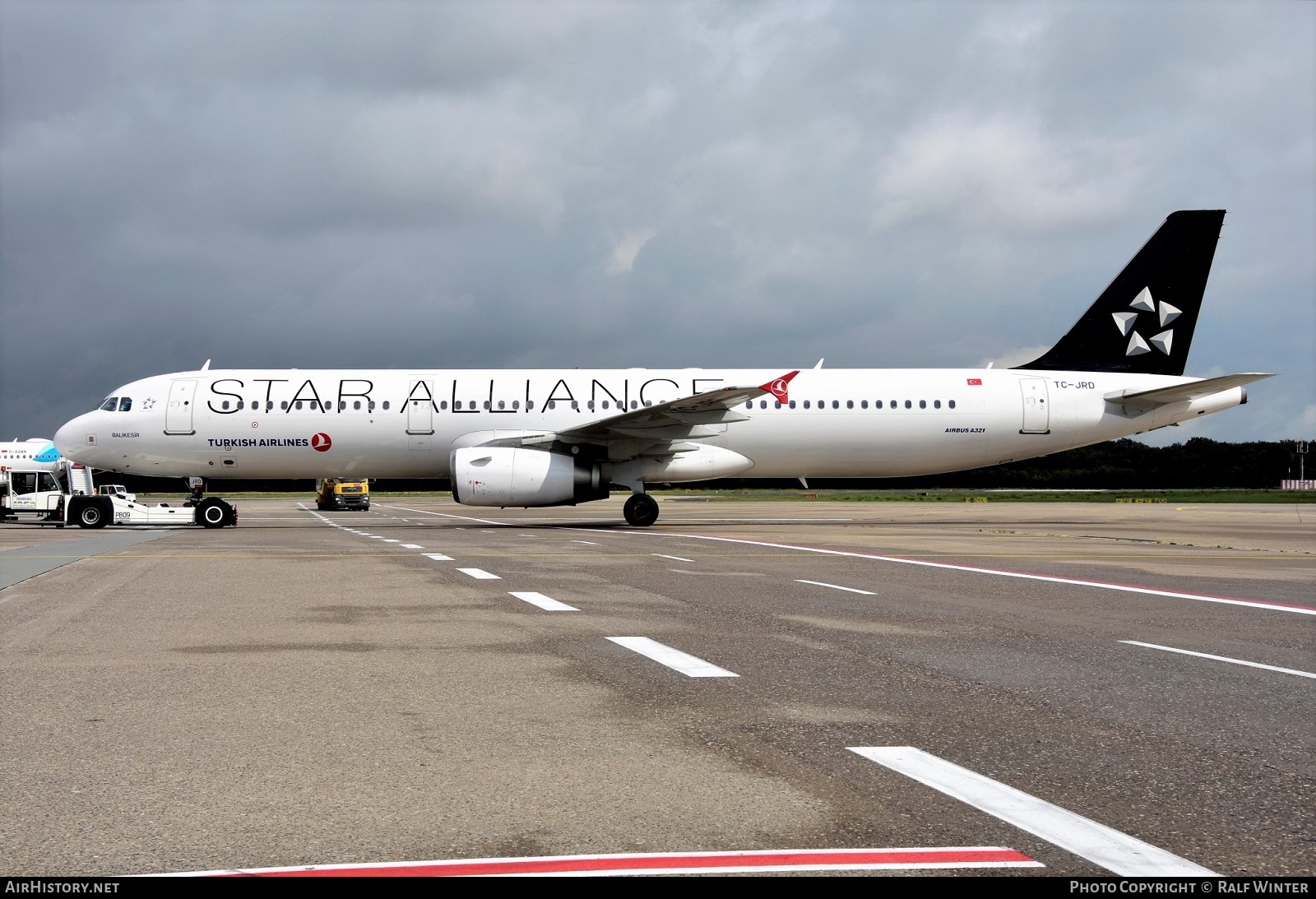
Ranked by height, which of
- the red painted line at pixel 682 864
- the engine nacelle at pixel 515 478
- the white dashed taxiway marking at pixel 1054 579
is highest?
the engine nacelle at pixel 515 478

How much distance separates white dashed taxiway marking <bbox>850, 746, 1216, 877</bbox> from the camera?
10.8 ft

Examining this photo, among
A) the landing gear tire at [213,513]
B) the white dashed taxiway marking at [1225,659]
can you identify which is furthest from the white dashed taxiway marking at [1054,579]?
the landing gear tire at [213,513]

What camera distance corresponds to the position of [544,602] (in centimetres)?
1066

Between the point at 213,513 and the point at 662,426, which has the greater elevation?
the point at 662,426

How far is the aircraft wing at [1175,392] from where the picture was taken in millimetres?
27578

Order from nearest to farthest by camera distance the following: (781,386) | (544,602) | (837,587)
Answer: (544,602), (837,587), (781,386)

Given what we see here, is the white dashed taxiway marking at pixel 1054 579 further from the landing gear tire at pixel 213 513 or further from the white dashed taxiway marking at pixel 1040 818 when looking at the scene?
the landing gear tire at pixel 213 513

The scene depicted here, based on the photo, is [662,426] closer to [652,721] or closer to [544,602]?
[544,602]

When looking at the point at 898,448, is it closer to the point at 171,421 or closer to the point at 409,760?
the point at 171,421

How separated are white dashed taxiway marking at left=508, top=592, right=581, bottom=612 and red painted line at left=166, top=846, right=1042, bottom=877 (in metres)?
6.63

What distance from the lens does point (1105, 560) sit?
16.5m

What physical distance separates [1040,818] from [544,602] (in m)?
7.28

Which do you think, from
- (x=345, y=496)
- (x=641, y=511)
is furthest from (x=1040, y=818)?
(x=345, y=496)

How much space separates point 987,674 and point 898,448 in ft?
74.3
